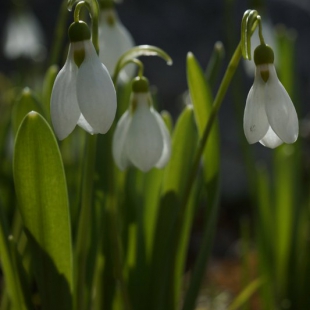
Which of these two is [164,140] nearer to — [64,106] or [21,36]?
[64,106]

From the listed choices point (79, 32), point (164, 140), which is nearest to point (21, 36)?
point (164, 140)

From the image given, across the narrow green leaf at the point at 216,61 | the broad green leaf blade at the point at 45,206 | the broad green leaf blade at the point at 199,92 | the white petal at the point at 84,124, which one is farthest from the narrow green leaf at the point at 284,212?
the white petal at the point at 84,124

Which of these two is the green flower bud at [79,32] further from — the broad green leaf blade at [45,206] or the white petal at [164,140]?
the white petal at [164,140]

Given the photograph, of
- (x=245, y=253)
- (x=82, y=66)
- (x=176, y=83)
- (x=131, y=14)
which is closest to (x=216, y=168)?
(x=82, y=66)

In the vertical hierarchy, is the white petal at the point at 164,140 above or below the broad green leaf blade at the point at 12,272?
above

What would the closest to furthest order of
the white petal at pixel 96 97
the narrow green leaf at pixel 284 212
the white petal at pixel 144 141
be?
the white petal at pixel 96 97
the white petal at pixel 144 141
the narrow green leaf at pixel 284 212

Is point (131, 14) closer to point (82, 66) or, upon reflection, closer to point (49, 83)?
→ point (49, 83)

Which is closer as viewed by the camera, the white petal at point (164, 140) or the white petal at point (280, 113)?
the white petal at point (280, 113)

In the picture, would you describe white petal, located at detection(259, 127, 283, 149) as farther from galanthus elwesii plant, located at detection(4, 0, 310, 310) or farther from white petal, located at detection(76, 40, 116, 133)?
white petal, located at detection(76, 40, 116, 133)
